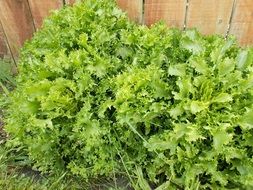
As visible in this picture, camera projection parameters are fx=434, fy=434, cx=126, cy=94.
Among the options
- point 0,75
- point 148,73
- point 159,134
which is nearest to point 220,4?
point 148,73

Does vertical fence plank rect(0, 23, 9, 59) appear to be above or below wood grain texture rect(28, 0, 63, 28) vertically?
below

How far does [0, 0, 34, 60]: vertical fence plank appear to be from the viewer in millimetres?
2764

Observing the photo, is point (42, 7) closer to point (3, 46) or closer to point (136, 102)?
point (3, 46)

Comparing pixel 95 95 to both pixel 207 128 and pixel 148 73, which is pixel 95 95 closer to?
pixel 148 73

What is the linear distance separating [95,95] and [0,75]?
970 millimetres

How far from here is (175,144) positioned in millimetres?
2160

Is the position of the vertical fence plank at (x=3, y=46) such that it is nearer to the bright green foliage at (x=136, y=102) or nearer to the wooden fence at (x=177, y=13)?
the wooden fence at (x=177, y=13)

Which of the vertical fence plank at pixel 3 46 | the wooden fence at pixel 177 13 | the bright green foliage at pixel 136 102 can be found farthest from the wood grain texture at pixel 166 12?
the vertical fence plank at pixel 3 46

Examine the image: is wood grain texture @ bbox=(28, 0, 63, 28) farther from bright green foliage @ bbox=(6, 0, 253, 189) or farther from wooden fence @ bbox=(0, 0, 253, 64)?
bright green foliage @ bbox=(6, 0, 253, 189)

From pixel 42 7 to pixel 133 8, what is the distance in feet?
1.92

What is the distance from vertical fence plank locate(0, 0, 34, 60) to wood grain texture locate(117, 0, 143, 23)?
24.2 inches

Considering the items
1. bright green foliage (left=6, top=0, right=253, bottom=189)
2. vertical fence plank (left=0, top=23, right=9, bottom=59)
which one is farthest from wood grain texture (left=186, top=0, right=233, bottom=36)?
vertical fence plank (left=0, top=23, right=9, bottom=59)

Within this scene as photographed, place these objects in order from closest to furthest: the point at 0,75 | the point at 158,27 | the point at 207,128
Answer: the point at 207,128, the point at 158,27, the point at 0,75

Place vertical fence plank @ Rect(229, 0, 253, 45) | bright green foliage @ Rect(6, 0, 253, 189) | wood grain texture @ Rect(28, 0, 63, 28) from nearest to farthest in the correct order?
1. bright green foliage @ Rect(6, 0, 253, 189)
2. vertical fence plank @ Rect(229, 0, 253, 45)
3. wood grain texture @ Rect(28, 0, 63, 28)
